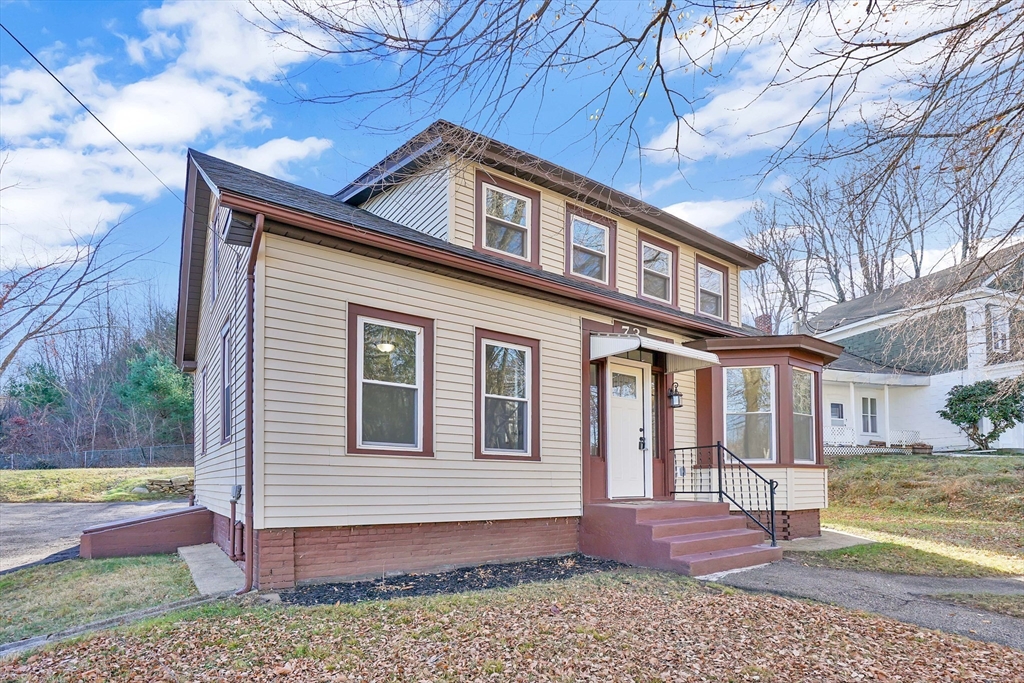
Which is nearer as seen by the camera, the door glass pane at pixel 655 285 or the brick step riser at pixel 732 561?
the brick step riser at pixel 732 561

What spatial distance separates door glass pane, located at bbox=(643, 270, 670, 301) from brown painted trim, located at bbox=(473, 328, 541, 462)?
3319 millimetres

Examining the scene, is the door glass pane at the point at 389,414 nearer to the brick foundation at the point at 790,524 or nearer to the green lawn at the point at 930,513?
the green lawn at the point at 930,513

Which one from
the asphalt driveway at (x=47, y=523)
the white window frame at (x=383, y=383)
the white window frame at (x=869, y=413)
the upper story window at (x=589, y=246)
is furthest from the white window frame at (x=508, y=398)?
the white window frame at (x=869, y=413)

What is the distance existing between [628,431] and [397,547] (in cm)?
428

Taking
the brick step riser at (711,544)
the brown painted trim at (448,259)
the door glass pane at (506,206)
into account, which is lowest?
the brick step riser at (711,544)

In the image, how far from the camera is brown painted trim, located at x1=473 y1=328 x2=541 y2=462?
27.4 feet

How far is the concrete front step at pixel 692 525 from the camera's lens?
8.33 meters

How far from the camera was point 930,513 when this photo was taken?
47.3ft

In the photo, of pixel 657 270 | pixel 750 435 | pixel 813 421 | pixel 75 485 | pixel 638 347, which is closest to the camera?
pixel 638 347

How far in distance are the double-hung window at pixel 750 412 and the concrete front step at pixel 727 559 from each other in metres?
2.46

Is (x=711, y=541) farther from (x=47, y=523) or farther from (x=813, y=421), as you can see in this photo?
(x=47, y=523)

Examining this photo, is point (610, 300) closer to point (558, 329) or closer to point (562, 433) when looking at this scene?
point (558, 329)

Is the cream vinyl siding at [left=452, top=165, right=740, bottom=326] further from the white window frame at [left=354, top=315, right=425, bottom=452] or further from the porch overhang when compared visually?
the white window frame at [left=354, top=315, right=425, bottom=452]

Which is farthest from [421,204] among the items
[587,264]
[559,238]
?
[587,264]
